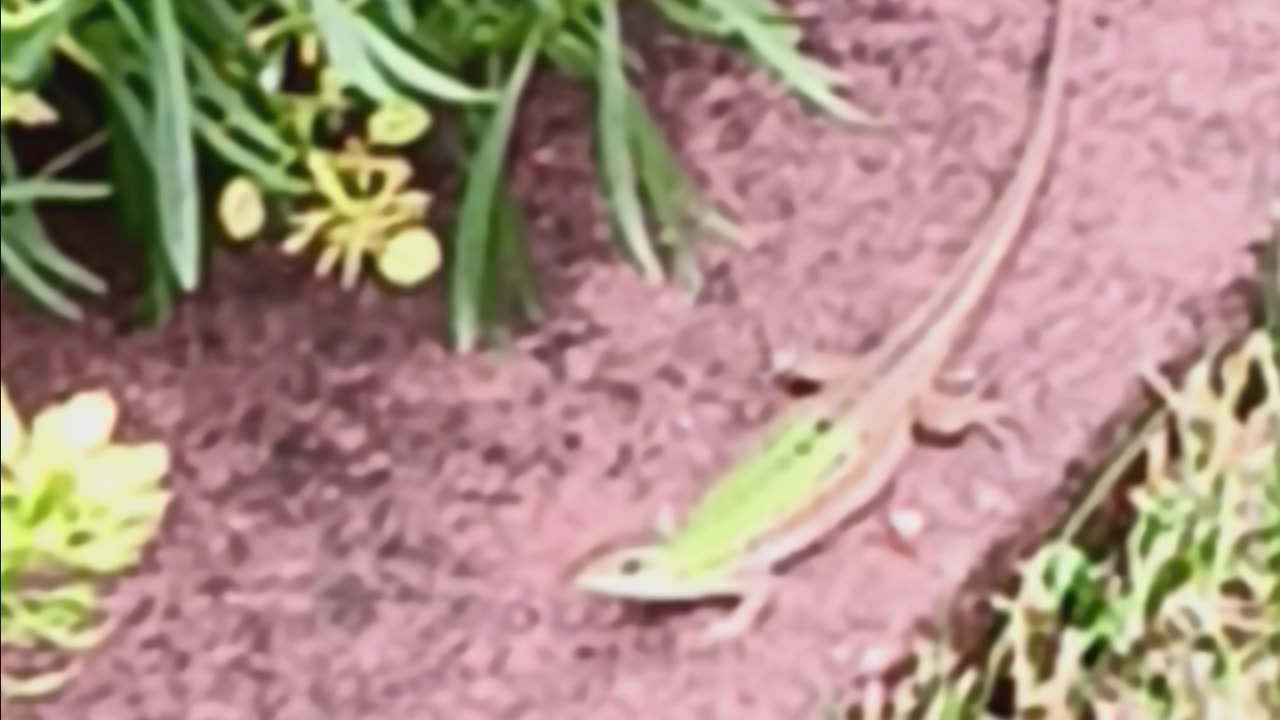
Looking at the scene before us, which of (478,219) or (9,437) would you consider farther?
(478,219)

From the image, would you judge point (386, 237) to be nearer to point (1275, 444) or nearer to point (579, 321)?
point (579, 321)

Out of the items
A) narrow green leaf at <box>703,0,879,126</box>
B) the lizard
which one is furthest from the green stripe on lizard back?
narrow green leaf at <box>703,0,879,126</box>

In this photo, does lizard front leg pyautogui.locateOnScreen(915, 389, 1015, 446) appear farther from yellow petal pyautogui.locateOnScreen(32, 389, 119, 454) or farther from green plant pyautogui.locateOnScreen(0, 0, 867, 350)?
yellow petal pyautogui.locateOnScreen(32, 389, 119, 454)

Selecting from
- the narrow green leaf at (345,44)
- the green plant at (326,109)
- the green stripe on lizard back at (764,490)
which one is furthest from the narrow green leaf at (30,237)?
the green stripe on lizard back at (764,490)

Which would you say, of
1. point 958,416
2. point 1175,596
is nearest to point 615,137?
point 958,416

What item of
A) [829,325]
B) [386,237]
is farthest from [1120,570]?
[386,237]

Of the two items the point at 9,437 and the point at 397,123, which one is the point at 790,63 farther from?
the point at 9,437
